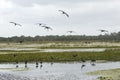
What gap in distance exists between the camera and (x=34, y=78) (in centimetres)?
3984

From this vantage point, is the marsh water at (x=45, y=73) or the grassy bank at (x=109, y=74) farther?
the marsh water at (x=45, y=73)

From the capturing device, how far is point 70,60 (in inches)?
2413

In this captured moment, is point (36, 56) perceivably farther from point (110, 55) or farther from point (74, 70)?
point (74, 70)

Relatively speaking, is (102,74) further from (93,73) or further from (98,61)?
(98,61)

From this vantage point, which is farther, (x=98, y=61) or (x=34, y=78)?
(x=98, y=61)

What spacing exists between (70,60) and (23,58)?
25.1 ft

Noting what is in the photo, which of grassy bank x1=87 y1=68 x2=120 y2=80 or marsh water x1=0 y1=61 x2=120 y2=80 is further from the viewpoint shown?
marsh water x1=0 y1=61 x2=120 y2=80

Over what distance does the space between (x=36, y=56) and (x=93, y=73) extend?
2300 centimetres

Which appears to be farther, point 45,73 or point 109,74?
point 45,73

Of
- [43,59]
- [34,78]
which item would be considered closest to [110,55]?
[43,59]

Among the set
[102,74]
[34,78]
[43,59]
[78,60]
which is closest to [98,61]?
[78,60]

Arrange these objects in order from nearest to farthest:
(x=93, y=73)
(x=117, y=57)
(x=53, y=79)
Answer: (x=53, y=79), (x=93, y=73), (x=117, y=57)

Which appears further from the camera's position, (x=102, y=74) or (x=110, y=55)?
(x=110, y=55)

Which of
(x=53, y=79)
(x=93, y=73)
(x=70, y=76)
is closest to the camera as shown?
(x=53, y=79)
